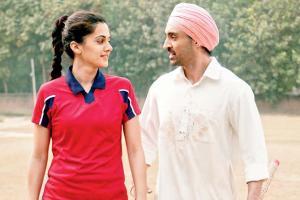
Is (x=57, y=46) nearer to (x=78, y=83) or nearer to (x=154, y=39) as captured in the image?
(x=78, y=83)

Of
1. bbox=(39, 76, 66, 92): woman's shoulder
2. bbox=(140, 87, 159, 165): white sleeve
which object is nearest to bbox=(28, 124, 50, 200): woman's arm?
bbox=(39, 76, 66, 92): woman's shoulder

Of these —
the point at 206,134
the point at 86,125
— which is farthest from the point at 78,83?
the point at 206,134

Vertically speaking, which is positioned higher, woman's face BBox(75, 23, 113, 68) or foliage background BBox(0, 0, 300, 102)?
woman's face BBox(75, 23, 113, 68)

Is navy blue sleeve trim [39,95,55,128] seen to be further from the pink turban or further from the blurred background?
the blurred background

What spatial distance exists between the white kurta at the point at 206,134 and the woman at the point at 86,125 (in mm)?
272

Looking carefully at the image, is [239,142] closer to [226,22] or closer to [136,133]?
[136,133]

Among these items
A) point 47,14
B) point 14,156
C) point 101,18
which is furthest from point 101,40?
point 47,14

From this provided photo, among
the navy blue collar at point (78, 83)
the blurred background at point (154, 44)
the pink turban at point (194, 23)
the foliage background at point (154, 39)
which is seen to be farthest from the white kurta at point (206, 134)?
the foliage background at point (154, 39)

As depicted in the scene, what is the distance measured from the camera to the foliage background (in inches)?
1535

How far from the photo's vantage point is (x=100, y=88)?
2771 millimetres

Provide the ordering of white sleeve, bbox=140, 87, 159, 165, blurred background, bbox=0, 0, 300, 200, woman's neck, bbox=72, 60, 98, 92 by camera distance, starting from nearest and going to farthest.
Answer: woman's neck, bbox=72, 60, 98, 92, white sleeve, bbox=140, 87, 159, 165, blurred background, bbox=0, 0, 300, 200

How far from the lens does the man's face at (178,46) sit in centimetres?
303

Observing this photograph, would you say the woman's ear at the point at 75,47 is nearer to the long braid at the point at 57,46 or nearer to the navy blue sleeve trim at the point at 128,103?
the long braid at the point at 57,46

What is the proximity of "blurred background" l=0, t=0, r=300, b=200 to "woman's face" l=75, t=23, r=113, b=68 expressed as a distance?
3289 centimetres
